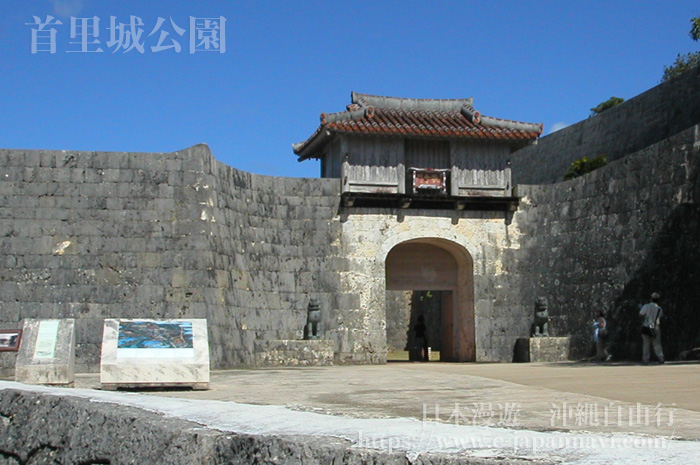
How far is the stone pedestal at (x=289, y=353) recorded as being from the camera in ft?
59.7

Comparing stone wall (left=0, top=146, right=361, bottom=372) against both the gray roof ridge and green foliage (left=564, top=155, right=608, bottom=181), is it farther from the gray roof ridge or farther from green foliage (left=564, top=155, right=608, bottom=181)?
green foliage (left=564, top=155, right=608, bottom=181)

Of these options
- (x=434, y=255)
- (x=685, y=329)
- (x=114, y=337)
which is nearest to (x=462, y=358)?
(x=434, y=255)

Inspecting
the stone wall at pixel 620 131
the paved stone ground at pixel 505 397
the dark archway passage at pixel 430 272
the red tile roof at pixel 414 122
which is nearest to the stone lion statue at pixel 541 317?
the dark archway passage at pixel 430 272

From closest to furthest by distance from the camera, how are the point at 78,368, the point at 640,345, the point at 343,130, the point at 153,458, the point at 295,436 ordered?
the point at 295,436
the point at 153,458
the point at 78,368
the point at 640,345
the point at 343,130

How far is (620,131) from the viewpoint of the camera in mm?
27609

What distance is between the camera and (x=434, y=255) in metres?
22.6

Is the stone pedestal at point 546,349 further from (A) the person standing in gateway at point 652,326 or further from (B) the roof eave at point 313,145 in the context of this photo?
(B) the roof eave at point 313,145

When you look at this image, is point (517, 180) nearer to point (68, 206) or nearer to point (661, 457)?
point (68, 206)

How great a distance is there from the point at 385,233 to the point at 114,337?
11333 mm

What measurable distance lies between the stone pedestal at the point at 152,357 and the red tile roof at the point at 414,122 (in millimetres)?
10508

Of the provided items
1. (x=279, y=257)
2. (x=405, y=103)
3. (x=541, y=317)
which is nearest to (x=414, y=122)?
(x=405, y=103)

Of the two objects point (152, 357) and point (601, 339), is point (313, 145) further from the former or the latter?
point (152, 357)

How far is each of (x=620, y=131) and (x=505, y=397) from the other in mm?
21240

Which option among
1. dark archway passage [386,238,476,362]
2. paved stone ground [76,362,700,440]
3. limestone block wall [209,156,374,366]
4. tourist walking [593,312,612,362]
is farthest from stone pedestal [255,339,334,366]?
tourist walking [593,312,612,362]
